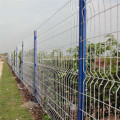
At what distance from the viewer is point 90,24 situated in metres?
2.03

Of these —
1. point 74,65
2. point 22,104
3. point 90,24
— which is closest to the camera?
point 90,24

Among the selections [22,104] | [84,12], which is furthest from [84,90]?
[22,104]

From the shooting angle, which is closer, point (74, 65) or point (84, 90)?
point (84, 90)

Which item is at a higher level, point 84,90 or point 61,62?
point 61,62

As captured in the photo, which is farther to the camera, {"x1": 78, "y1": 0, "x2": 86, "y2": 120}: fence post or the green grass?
the green grass

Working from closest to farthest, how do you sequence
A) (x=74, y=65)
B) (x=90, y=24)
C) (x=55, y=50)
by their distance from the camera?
(x=90, y=24) → (x=74, y=65) → (x=55, y=50)

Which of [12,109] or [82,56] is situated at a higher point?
[82,56]

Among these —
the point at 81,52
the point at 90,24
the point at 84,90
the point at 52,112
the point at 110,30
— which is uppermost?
the point at 90,24

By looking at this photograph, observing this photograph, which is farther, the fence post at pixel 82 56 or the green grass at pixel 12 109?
the green grass at pixel 12 109

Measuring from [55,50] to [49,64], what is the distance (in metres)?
0.64

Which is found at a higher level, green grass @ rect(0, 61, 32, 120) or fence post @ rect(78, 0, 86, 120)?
fence post @ rect(78, 0, 86, 120)

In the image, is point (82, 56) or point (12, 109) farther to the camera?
point (12, 109)

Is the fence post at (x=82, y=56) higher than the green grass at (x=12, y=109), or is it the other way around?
the fence post at (x=82, y=56)

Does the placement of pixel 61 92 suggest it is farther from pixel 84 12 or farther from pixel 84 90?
pixel 84 12
